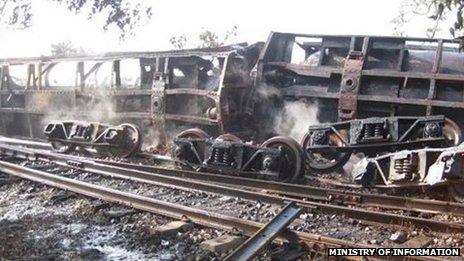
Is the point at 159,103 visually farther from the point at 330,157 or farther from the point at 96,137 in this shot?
the point at 330,157

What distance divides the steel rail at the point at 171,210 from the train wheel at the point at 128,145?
8.91 feet

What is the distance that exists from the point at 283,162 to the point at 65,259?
4.50m

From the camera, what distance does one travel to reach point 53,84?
15.5 meters

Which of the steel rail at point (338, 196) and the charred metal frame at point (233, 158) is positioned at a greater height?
the charred metal frame at point (233, 158)

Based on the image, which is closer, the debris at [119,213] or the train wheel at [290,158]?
the debris at [119,213]

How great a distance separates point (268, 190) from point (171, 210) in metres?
2.12

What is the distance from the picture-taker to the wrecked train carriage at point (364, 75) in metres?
8.90

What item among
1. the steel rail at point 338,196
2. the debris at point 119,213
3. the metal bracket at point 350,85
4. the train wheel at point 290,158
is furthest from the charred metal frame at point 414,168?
the debris at point 119,213

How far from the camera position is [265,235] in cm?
473

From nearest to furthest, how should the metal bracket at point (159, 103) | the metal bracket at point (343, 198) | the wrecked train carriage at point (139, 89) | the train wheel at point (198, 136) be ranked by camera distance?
1. the metal bracket at point (343, 198)
2. the train wheel at point (198, 136)
3. the wrecked train carriage at point (139, 89)
4. the metal bracket at point (159, 103)

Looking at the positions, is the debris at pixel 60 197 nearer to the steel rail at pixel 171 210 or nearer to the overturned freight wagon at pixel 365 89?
the steel rail at pixel 171 210

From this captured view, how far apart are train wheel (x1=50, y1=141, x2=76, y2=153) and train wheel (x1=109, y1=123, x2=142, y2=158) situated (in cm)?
127

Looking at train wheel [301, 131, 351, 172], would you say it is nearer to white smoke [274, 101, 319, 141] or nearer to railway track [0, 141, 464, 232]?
white smoke [274, 101, 319, 141]

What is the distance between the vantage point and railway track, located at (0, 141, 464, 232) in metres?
5.68
